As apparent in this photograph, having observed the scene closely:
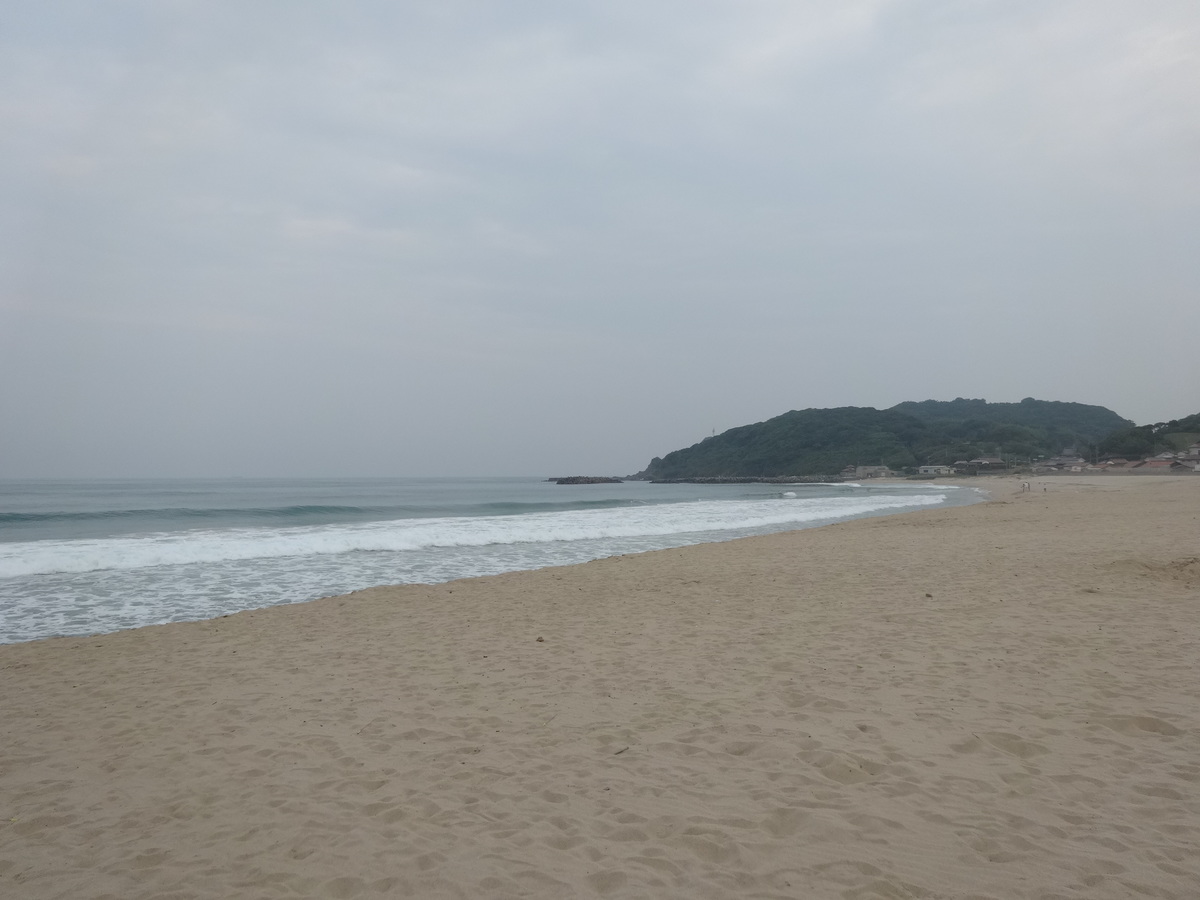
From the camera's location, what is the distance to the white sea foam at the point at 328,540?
50.7 feet

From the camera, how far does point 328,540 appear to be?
63.2 feet

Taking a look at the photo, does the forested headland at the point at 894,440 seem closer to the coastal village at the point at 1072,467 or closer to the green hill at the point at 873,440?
the green hill at the point at 873,440

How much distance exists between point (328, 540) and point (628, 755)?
16.8m

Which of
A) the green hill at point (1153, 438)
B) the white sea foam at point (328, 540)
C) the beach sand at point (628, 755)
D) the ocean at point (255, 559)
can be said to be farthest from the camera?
the green hill at point (1153, 438)

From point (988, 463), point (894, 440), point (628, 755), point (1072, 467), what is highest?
point (894, 440)

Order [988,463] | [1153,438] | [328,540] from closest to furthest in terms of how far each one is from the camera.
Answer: [328,540], [1153,438], [988,463]

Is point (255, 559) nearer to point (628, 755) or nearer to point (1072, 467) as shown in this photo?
point (628, 755)

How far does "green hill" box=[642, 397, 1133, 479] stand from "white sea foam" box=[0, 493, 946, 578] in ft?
366

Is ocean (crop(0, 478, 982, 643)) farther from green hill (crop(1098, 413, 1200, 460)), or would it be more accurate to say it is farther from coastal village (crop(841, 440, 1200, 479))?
green hill (crop(1098, 413, 1200, 460))

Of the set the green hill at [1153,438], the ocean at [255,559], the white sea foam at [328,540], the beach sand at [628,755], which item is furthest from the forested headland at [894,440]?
the beach sand at [628,755]

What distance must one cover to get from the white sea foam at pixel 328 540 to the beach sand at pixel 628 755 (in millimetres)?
8685

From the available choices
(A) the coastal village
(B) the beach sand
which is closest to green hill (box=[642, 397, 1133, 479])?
(A) the coastal village

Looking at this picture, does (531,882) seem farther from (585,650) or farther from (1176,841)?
(585,650)

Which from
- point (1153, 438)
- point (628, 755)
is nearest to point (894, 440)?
point (1153, 438)
